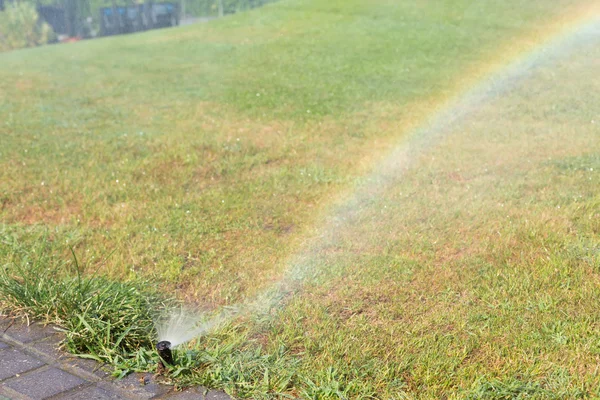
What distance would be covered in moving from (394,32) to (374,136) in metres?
8.04

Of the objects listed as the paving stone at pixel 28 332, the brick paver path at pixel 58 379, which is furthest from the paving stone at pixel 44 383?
the paving stone at pixel 28 332

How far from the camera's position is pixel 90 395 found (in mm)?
2971

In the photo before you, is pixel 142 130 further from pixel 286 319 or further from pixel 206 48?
pixel 206 48

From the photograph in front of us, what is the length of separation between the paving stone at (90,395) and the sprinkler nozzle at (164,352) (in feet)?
0.78

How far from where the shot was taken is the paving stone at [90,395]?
9.68 feet

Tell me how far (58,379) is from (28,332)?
1.68 feet

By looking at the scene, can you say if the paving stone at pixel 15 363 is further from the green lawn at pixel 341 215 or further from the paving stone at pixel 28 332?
the green lawn at pixel 341 215

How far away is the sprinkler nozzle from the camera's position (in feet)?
10.2

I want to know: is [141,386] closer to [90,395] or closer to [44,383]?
[90,395]

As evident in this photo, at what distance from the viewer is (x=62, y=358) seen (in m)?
3.28

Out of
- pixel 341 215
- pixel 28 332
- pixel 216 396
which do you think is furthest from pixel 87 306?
pixel 341 215

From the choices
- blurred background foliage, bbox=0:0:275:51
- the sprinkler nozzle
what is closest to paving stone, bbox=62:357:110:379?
the sprinkler nozzle

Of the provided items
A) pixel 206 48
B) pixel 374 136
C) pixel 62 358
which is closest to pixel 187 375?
pixel 62 358

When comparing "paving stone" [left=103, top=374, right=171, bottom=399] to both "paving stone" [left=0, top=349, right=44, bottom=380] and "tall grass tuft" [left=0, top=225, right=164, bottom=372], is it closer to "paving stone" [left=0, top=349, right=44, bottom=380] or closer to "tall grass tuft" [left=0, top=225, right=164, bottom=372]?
"tall grass tuft" [left=0, top=225, right=164, bottom=372]
